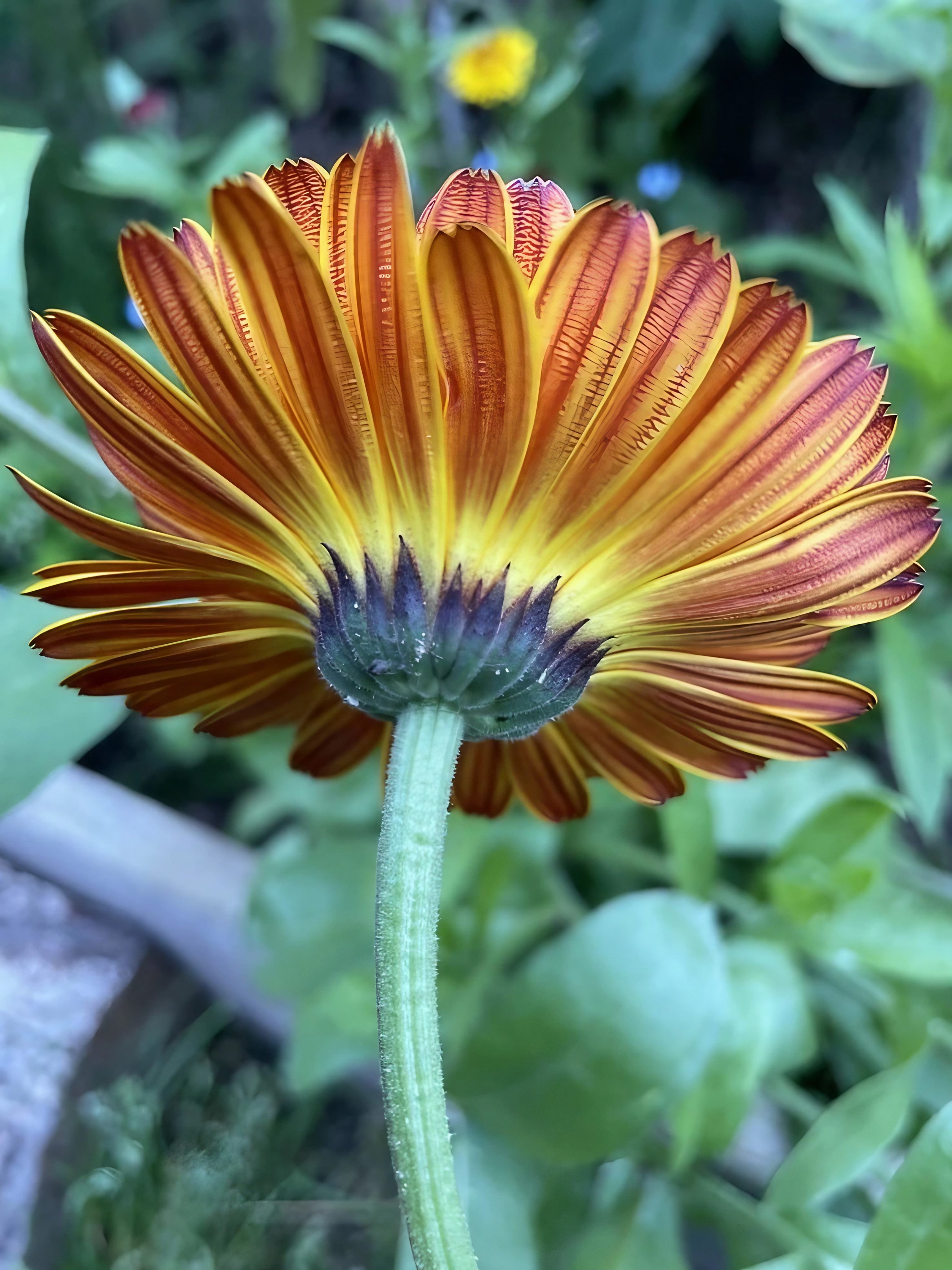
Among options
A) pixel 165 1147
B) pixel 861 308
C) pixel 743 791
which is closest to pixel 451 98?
pixel 861 308

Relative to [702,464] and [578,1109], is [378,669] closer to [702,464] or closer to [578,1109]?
[702,464]

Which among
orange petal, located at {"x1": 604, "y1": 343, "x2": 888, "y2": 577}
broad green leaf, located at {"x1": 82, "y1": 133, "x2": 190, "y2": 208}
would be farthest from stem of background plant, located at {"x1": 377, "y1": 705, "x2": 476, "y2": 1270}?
broad green leaf, located at {"x1": 82, "y1": 133, "x2": 190, "y2": 208}

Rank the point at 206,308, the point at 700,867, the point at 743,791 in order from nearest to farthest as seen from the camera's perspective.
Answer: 1. the point at 206,308
2. the point at 700,867
3. the point at 743,791

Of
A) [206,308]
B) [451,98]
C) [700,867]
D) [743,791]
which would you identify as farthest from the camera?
[451,98]

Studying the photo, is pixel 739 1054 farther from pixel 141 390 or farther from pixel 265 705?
pixel 141 390

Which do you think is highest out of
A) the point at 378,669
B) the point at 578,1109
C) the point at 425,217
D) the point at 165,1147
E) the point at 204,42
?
the point at 425,217

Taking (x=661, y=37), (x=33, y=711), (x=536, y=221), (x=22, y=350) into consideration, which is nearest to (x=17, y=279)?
(x=22, y=350)
